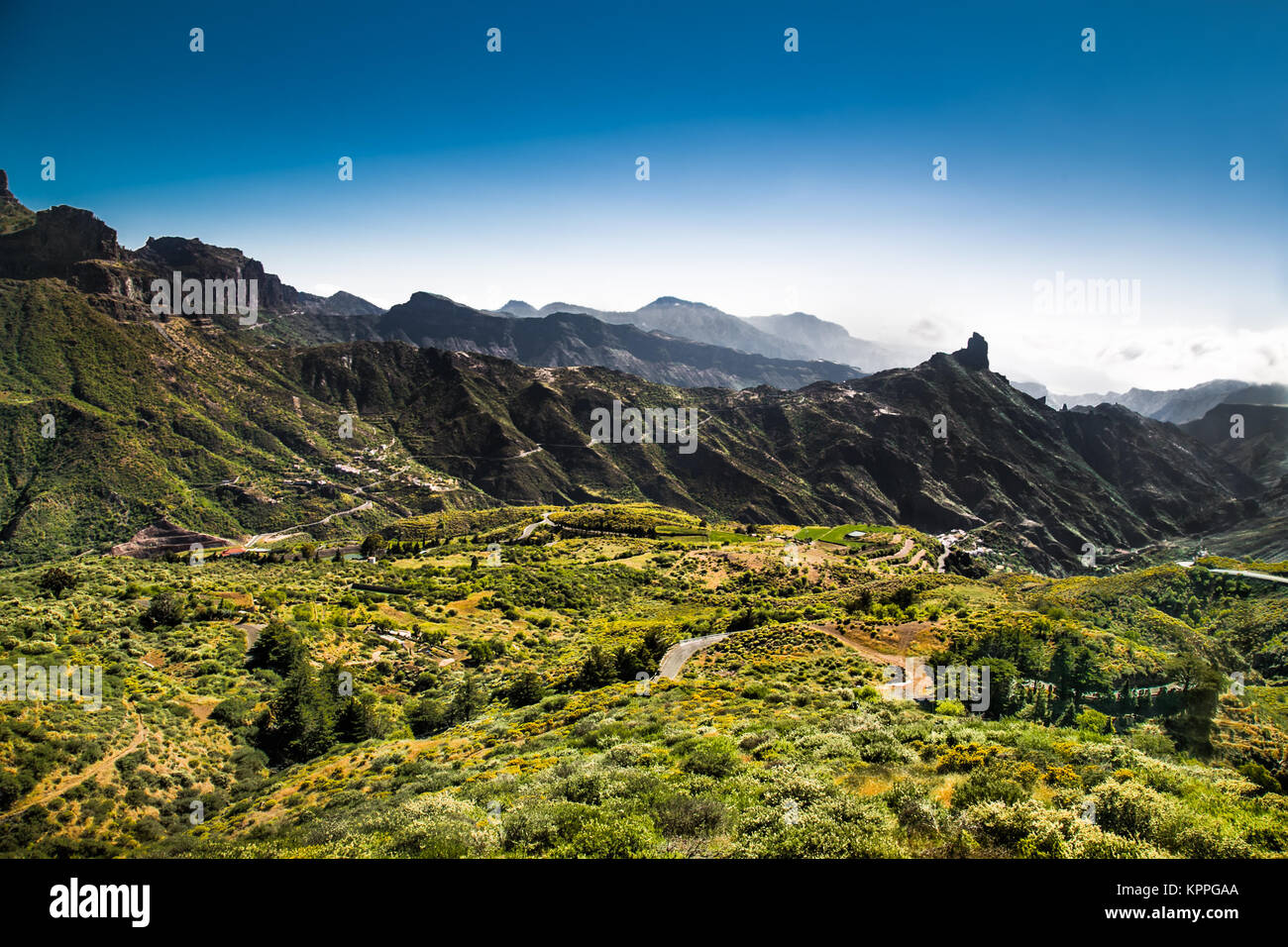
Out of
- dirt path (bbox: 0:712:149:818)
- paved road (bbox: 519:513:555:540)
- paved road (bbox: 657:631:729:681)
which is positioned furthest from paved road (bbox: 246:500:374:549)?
paved road (bbox: 657:631:729:681)

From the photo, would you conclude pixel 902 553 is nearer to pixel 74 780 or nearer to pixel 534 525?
pixel 534 525

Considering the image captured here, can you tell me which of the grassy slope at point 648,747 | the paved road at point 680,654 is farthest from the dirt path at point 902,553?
the paved road at point 680,654

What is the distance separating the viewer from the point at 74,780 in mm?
23031

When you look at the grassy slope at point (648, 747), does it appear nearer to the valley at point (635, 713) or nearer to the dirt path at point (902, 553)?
the valley at point (635, 713)

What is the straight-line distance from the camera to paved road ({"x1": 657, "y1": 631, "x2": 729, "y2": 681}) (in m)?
34.3

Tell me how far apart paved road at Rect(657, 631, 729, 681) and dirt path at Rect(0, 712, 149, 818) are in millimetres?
25251

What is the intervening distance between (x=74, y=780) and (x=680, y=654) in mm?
29712

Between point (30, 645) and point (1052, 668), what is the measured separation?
5055cm

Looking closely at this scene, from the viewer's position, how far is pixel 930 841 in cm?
979

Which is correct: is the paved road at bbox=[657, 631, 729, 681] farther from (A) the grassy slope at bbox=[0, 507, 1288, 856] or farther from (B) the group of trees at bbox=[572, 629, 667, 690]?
(A) the grassy slope at bbox=[0, 507, 1288, 856]

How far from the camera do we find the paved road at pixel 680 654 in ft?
113
